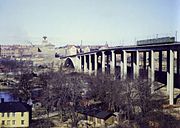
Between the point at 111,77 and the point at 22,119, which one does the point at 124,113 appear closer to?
the point at 22,119

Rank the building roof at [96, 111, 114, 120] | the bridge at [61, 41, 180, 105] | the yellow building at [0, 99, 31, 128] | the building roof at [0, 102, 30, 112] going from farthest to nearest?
1. the bridge at [61, 41, 180, 105]
2. the building roof at [96, 111, 114, 120]
3. the building roof at [0, 102, 30, 112]
4. the yellow building at [0, 99, 31, 128]

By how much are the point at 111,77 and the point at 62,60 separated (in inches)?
1901

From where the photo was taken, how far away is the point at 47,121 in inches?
911

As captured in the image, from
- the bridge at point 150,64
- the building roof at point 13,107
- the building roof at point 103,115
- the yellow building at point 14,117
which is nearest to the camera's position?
the yellow building at point 14,117

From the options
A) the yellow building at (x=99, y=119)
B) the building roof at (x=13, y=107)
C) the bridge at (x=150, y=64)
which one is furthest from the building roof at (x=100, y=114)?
the bridge at (x=150, y=64)

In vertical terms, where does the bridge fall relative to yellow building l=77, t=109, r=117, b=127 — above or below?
above

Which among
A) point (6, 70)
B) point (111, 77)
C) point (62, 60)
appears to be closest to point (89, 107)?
point (111, 77)

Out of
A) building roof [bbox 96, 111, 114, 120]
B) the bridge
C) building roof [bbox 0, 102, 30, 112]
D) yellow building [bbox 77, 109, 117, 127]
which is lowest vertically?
yellow building [bbox 77, 109, 117, 127]

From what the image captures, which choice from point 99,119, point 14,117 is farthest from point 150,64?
point 14,117

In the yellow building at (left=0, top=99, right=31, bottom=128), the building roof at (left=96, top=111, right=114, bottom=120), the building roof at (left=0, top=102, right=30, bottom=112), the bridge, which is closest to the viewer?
the yellow building at (left=0, top=99, right=31, bottom=128)

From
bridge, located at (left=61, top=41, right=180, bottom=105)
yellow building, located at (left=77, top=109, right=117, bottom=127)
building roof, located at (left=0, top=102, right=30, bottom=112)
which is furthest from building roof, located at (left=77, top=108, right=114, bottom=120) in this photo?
bridge, located at (left=61, top=41, right=180, bottom=105)

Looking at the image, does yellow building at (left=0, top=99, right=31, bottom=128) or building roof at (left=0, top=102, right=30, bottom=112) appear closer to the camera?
yellow building at (left=0, top=99, right=31, bottom=128)

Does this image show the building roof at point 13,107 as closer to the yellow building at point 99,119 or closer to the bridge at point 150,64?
the yellow building at point 99,119

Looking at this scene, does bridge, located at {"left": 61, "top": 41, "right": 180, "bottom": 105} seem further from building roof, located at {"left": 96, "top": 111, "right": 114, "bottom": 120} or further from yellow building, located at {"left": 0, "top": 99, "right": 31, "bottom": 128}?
yellow building, located at {"left": 0, "top": 99, "right": 31, "bottom": 128}
